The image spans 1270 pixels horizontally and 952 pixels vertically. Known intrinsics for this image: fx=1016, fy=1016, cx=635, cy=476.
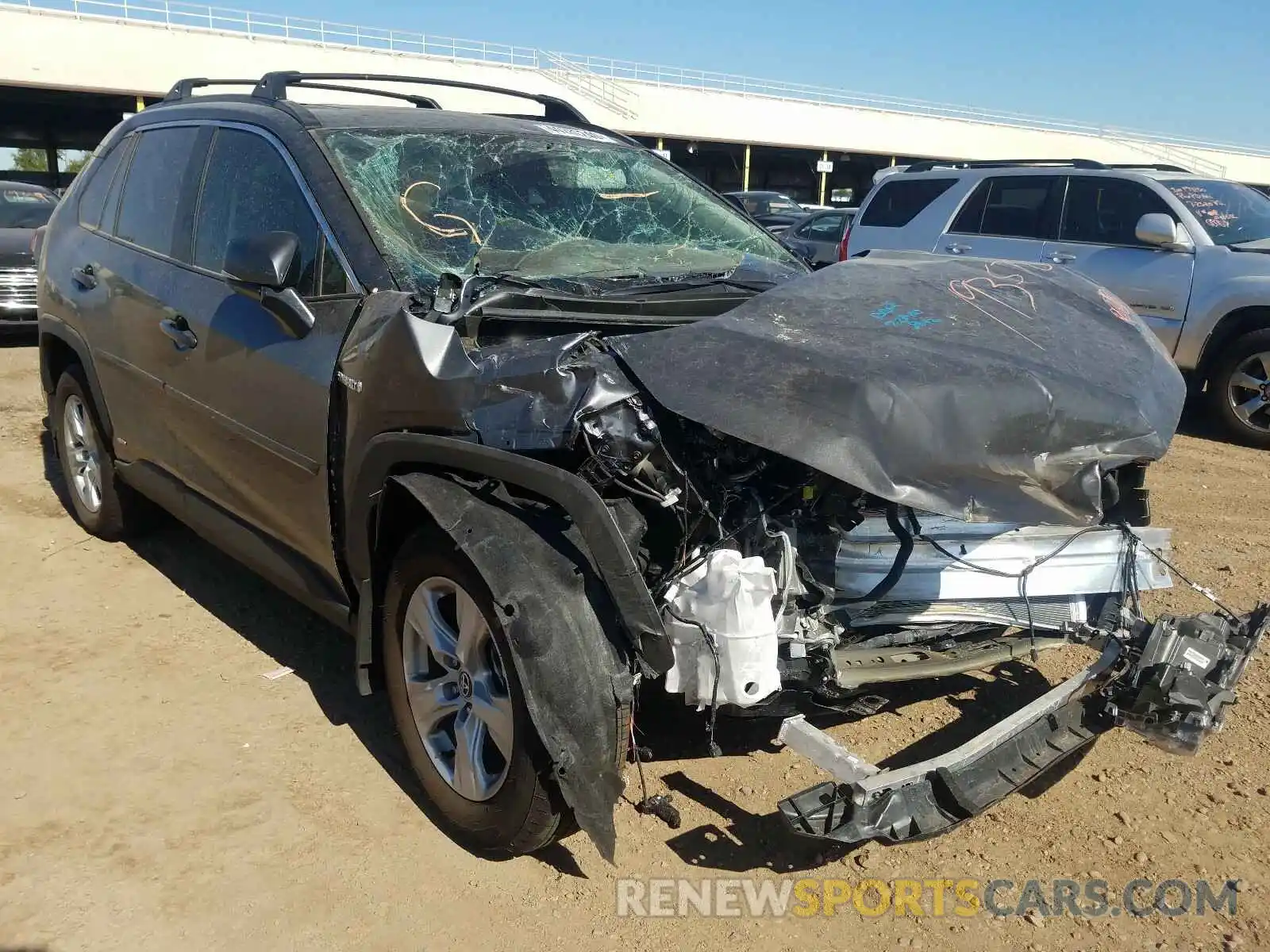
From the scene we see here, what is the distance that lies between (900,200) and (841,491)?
787 cm

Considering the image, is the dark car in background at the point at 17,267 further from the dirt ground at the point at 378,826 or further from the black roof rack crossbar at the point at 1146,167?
the black roof rack crossbar at the point at 1146,167

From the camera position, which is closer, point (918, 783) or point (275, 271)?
point (918, 783)

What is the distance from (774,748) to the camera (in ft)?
11.0

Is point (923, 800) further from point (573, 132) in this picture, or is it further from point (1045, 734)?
point (573, 132)

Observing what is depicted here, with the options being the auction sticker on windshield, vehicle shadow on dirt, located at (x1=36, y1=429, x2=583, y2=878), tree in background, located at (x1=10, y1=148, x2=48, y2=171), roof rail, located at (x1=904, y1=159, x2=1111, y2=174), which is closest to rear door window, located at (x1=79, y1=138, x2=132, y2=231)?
vehicle shadow on dirt, located at (x1=36, y1=429, x2=583, y2=878)

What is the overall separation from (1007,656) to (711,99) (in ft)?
123

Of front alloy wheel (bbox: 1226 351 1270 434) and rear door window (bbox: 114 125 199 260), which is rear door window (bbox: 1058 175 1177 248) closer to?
front alloy wheel (bbox: 1226 351 1270 434)

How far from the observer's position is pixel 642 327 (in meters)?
2.94

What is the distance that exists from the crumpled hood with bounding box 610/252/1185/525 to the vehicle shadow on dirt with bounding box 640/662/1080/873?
829 millimetres

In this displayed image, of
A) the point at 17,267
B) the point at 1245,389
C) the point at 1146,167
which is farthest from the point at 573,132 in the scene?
the point at 17,267

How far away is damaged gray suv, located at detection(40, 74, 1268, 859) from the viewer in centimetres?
241

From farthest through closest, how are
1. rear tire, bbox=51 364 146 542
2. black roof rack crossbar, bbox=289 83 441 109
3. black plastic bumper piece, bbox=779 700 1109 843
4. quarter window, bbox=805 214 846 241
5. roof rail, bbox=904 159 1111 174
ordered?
quarter window, bbox=805 214 846 241 < roof rail, bbox=904 159 1111 174 < rear tire, bbox=51 364 146 542 < black roof rack crossbar, bbox=289 83 441 109 < black plastic bumper piece, bbox=779 700 1109 843

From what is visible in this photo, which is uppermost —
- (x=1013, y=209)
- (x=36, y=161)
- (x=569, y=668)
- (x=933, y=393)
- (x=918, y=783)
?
(x=933, y=393)

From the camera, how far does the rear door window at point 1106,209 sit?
807 cm
